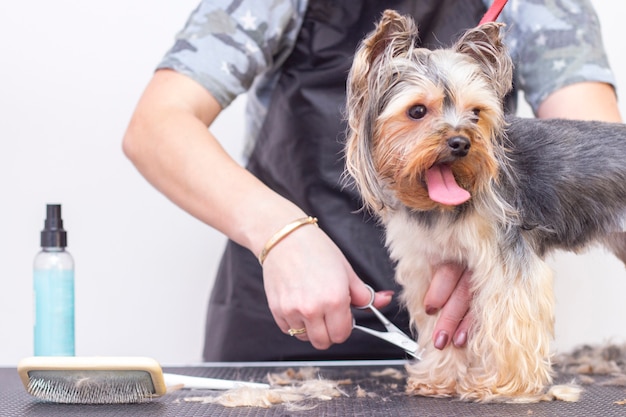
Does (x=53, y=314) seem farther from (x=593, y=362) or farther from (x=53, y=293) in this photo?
(x=593, y=362)

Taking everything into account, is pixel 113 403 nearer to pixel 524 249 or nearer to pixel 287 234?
pixel 287 234

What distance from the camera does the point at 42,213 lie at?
6.90 feet

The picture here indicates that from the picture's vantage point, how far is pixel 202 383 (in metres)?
1.19

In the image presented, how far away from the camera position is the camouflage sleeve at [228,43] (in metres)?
1.47

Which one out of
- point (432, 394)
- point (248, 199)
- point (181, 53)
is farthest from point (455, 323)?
point (181, 53)

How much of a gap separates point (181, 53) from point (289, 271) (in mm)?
523

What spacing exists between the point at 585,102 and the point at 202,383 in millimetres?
862

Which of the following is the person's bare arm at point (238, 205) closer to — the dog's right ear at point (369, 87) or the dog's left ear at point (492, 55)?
the dog's right ear at point (369, 87)

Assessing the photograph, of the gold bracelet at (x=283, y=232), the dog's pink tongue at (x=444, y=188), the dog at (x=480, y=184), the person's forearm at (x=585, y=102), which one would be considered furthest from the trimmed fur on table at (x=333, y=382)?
the person's forearm at (x=585, y=102)

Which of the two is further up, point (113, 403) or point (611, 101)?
point (611, 101)

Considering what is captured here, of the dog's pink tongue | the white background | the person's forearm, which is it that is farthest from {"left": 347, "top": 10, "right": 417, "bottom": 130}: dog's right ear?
the white background

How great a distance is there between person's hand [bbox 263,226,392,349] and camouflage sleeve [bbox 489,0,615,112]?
0.64 metres

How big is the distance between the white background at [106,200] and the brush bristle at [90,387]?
3.61 feet

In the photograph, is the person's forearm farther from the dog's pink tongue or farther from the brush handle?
the brush handle
